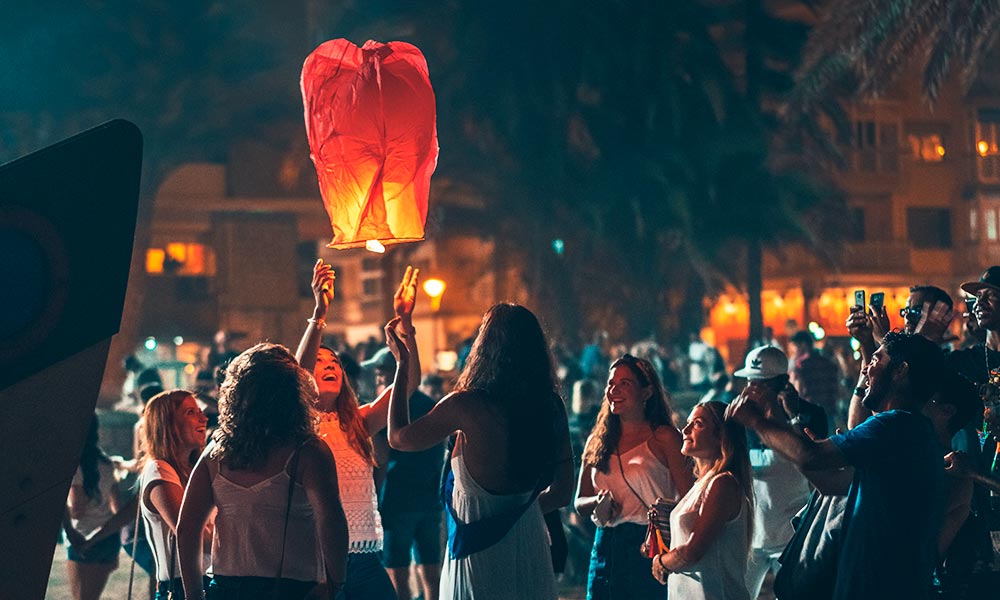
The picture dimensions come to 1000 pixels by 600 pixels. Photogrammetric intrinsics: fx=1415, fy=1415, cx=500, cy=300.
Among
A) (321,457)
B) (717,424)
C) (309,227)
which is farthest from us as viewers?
(309,227)

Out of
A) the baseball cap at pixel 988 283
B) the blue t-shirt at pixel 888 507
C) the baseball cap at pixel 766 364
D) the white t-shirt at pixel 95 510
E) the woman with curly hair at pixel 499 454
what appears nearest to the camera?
the blue t-shirt at pixel 888 507

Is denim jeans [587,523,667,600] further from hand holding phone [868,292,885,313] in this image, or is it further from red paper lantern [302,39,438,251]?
red paper lantern [302,39,438,251]

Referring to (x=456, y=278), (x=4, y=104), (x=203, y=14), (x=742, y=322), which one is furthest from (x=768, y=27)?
(x=742, y=322)

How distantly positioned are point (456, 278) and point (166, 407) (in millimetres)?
54179

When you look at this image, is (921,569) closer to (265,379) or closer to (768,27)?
(265,379)

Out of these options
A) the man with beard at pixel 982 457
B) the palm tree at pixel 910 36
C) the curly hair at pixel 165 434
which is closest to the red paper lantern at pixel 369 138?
the curly hair at pixel 165 434

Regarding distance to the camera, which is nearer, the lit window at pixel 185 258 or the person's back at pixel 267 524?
the person's back at pixel 267 524

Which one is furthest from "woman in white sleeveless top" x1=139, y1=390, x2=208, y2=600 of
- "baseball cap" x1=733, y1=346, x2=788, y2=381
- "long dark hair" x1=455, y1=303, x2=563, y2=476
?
"baseball cap" x1=733, y1=346, x2=788, y2=381

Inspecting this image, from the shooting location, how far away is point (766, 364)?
831 centimetres

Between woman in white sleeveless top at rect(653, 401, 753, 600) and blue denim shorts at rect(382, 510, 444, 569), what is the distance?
3.50 meters

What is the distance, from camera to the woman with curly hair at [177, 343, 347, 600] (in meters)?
4.46

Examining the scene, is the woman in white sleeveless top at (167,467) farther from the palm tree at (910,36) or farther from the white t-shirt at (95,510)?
the palm tree at (910,36)

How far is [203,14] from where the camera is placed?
3462 cm

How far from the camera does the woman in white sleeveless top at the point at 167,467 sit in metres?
5.49
